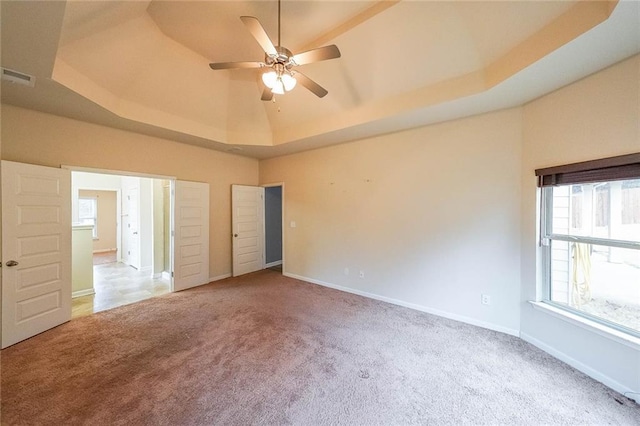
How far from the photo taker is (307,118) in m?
4.04

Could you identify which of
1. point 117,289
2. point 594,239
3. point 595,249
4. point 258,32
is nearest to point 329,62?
point 258,32

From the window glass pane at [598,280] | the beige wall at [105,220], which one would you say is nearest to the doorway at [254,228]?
the window glass pane at [598,280]

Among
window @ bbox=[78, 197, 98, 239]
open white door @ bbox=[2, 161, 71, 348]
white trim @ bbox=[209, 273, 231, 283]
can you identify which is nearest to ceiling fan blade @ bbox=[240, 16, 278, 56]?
open white door @ bbox=[2, 161, 71, 348]

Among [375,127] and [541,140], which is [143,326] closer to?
[375,127]

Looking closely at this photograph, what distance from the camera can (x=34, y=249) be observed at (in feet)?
9.32

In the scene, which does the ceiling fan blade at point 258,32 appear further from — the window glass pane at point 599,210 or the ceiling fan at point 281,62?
the window glass pane at point 599,210

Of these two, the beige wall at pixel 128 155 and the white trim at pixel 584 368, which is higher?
the beige wall at pixel 128 155

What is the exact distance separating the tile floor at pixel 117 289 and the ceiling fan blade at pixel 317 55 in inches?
174

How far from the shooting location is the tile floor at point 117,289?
3730 mm

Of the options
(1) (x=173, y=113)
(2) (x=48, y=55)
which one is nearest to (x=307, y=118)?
(1) (x=173, y=113)

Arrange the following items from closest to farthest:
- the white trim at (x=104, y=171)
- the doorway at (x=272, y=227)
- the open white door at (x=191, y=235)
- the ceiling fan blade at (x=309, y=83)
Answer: the ceiling fan blade at (x=309, y=83)
the white trim at (x=104, y=171)
the open white door at (x=191, y=235)
the doorway at (x=272, y=227)

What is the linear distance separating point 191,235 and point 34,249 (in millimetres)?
1990

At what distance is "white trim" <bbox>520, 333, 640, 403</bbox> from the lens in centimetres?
191

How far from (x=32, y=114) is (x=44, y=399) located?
3290 millimetres
